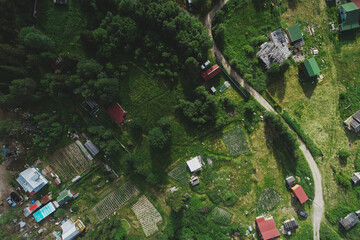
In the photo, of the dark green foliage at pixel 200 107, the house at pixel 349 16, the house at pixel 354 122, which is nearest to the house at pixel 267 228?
the dark green foliage at pixel 200 107

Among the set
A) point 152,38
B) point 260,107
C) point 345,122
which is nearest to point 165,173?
point 260,107

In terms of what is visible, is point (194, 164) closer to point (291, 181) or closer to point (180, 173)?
point (180, 173)

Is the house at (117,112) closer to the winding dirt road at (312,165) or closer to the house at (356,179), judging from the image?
the winding dirt road at (312,165)

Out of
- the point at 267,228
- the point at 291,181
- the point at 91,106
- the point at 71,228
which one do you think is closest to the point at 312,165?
the point at 291,181

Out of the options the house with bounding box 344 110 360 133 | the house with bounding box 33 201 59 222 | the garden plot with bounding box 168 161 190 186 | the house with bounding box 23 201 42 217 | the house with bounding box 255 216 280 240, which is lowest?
the house with bounding box 255 216 280 240

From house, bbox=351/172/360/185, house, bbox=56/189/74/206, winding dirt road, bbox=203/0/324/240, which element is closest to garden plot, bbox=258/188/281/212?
winding dirt road, bbox=203/0/324/240

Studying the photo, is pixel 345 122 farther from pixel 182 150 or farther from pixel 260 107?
pixel 182 150

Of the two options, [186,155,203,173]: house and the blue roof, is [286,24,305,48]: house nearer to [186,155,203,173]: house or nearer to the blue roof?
[186,155,203,173]: house
